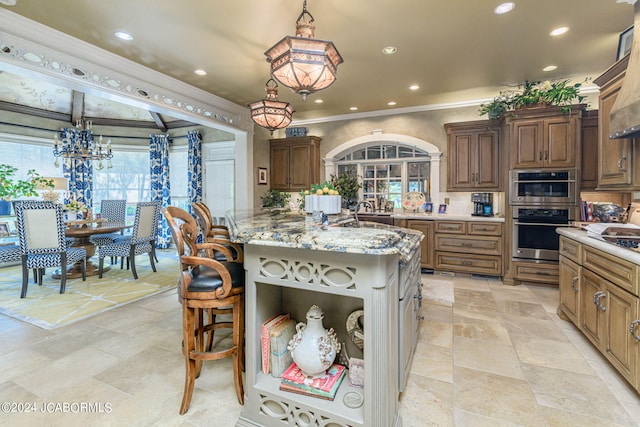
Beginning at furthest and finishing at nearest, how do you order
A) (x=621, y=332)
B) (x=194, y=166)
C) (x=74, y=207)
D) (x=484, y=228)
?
(x=194, y=166), (x=74, y=207), (x=484, y=228), (x=621, y=332)

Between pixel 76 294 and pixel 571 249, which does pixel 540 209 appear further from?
pixel 76 294

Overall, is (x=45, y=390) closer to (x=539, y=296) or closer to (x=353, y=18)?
(x=353, y=18)

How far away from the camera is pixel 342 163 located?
6.16m

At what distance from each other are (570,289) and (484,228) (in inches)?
66.2

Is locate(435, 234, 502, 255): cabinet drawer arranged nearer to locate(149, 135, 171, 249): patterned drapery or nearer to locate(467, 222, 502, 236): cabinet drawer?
locate(467, 222, 502, 236): cabinet drawer

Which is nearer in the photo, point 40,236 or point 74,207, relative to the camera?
point 40,236

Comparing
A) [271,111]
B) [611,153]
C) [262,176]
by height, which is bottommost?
[611,153]

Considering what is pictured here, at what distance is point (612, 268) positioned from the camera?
2.07 metres

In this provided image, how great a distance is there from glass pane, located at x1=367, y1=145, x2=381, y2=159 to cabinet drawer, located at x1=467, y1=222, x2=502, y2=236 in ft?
7.31

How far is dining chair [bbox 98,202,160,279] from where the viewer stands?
14.9ft

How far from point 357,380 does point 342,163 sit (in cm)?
499

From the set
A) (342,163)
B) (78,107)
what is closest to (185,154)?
(78,107)

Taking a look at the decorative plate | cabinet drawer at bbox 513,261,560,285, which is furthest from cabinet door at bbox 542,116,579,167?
the decorative plate

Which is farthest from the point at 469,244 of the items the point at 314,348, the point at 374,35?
the point at 314,348
